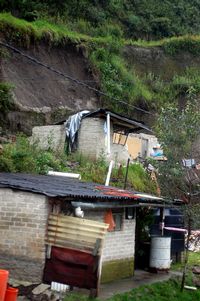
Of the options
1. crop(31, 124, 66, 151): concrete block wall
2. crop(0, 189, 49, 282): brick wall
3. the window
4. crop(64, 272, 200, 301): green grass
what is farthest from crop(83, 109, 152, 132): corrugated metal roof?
crop(0, 189, 49, 282): brick wall

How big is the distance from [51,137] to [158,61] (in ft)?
74.7

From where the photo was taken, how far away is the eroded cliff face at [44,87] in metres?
27.9

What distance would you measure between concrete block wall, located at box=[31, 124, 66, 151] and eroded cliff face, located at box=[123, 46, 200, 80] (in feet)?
60.8

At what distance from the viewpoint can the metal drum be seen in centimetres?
1628

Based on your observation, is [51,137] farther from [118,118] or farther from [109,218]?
[109,218]

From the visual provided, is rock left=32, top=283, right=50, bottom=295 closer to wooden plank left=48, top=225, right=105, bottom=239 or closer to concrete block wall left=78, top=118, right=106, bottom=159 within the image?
wooden plank left=48, top=225, right=105, bottom=239

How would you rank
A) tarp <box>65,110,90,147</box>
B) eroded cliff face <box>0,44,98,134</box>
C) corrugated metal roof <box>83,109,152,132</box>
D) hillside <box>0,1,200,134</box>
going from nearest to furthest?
corrugated metal roof <box>83,109,152,132</box>
tarp <box>65,110,90,147</box>
eroded cliff face <box>0,44,98,134</box>
hillside <box>0,1,200,134</box>

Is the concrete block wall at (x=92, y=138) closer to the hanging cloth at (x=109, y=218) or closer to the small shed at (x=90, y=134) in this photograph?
the small shed at (x=90, y=134)

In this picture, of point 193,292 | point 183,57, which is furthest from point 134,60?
point 193,292

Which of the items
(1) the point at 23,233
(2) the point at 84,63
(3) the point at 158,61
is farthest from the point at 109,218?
(3) the point at 158,61

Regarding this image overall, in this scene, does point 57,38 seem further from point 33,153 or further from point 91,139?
point 33,153

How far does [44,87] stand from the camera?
3108cm

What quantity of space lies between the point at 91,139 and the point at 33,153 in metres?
5.20

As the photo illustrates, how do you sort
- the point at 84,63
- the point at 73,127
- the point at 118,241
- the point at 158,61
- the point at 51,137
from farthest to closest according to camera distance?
the point at 158,61 → the point at 84,63 → the point at 51,137 → the point at 73,127 → the point at 118,241
